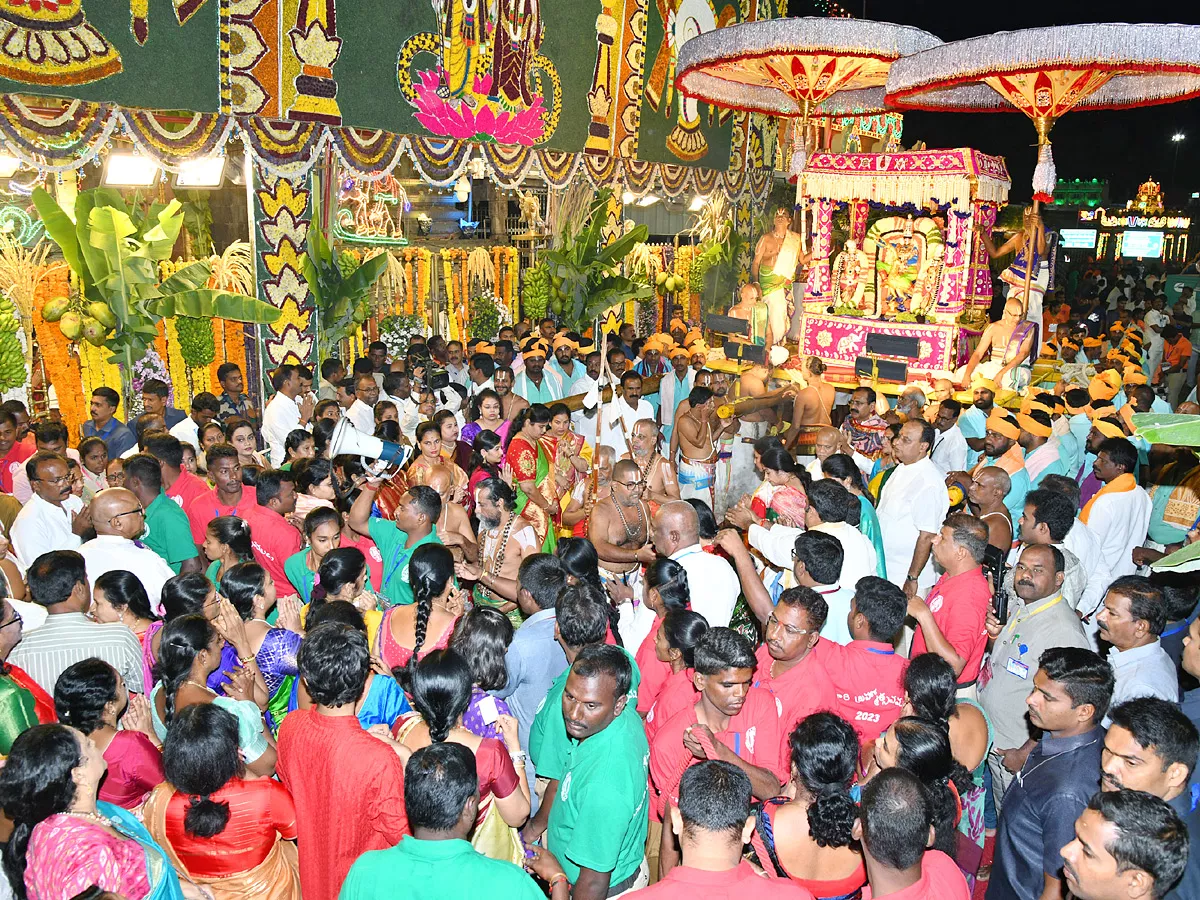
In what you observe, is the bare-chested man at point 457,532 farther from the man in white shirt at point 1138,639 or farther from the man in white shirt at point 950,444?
the man in white shirt at point 950,444

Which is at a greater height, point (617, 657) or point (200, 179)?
point (200, 179)

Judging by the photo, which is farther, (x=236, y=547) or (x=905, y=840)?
(x=236, y=547)

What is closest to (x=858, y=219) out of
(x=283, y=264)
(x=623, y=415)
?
(x=623, y=415)

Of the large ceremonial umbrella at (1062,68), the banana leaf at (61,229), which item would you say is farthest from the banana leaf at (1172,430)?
the banana leaf at (61,229)

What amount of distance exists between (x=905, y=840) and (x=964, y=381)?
35.5 feet

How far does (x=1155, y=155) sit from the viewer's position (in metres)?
34.1

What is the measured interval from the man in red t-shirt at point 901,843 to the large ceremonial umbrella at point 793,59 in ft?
31.9

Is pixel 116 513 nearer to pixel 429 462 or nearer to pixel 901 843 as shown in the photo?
pixel 429 462

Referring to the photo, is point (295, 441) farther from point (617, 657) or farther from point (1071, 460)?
→ point (1071, 460)

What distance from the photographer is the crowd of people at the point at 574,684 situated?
2553mm

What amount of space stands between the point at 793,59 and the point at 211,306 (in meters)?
7.37

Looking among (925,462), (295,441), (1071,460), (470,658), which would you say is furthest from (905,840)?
(1071,460)

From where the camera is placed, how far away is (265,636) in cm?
390

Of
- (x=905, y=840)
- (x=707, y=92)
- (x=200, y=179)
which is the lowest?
(x=905, y=840)
